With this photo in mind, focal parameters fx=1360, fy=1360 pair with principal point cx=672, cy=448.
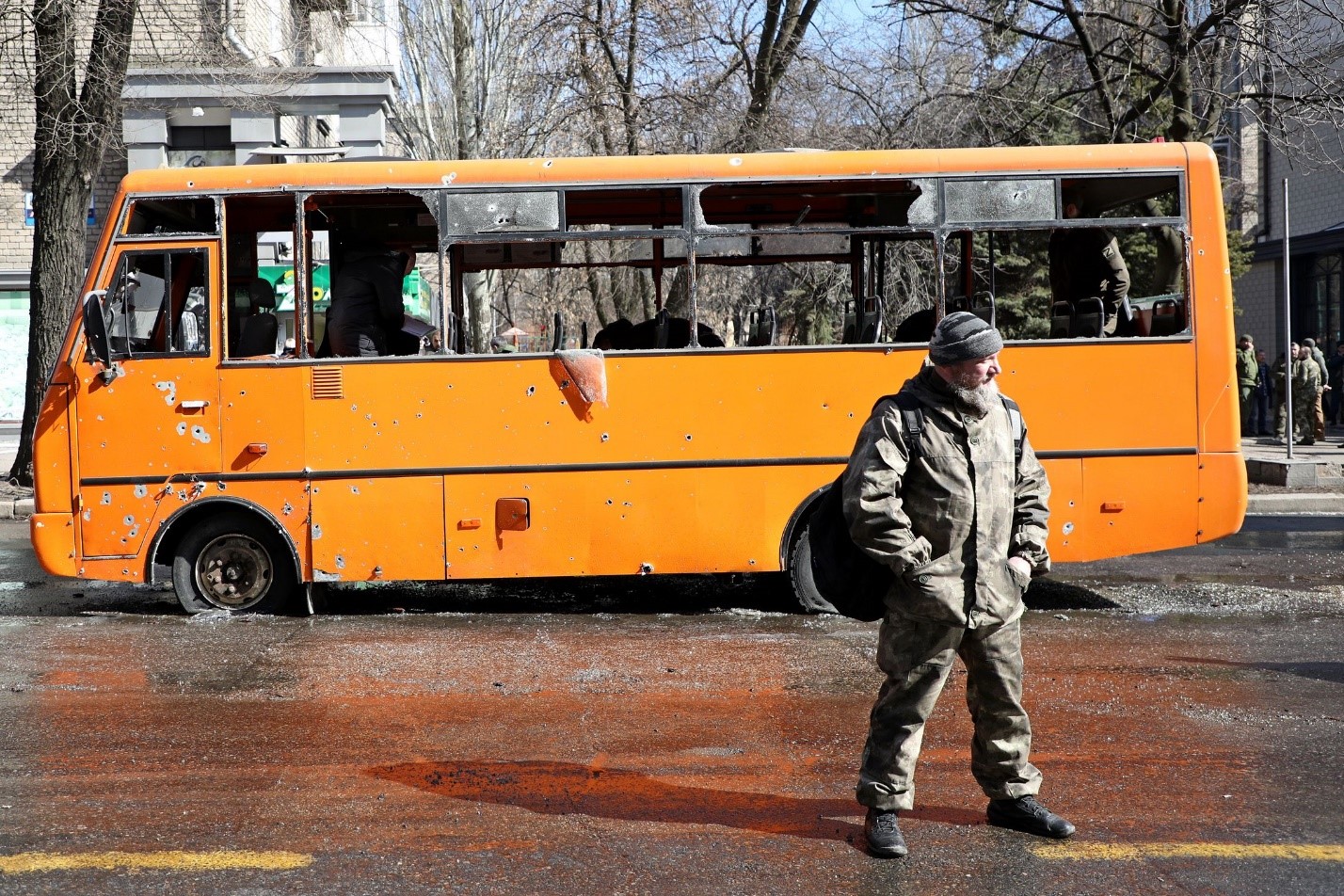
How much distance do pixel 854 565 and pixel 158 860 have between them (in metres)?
2.43

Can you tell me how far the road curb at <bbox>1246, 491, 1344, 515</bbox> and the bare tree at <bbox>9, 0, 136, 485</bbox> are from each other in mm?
13850

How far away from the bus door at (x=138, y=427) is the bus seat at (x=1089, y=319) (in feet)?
18.6

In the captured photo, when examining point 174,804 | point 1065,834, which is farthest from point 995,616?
point 174,804

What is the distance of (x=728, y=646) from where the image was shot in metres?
7.94

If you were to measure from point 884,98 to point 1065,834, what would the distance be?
20.8 metres

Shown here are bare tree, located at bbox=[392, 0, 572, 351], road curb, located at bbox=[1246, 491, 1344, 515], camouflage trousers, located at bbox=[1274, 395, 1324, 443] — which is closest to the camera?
road curb, located at bbox=[1246, 491, 1344, 515]

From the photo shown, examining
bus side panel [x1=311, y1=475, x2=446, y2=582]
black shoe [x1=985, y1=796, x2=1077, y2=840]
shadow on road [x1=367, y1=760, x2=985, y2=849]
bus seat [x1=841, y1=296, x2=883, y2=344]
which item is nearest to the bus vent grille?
bus side panel [x1=311, y1=475, x2=446, y2=582]

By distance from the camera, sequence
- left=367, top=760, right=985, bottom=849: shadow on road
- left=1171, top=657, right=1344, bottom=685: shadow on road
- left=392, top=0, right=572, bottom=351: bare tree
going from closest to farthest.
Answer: left=367, top=760, right=985, bottom=849: shadow on road
left=1171, top=657, right=1344, bottom=685: shadow on road
left=392, top=0, right=572, bottom=351: bare tree

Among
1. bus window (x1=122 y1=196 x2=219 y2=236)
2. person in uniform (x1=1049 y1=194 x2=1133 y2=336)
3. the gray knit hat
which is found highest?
bus window (x1=122 y1=196 x2=219 y2=236)

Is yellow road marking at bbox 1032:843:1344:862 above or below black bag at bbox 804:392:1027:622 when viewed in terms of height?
below

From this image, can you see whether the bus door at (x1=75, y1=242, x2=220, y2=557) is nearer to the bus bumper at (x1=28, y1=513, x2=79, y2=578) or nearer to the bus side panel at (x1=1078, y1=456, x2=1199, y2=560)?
the bus bumper at (x1=28, y1=513, x2=79, y2=578)

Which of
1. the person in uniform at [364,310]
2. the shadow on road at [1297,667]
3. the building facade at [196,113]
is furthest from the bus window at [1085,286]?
the building facade at [196,113]

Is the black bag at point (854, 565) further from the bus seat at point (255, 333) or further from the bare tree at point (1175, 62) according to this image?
the bare tree at point (1175, 62)

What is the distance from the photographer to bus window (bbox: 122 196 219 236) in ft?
29.0
